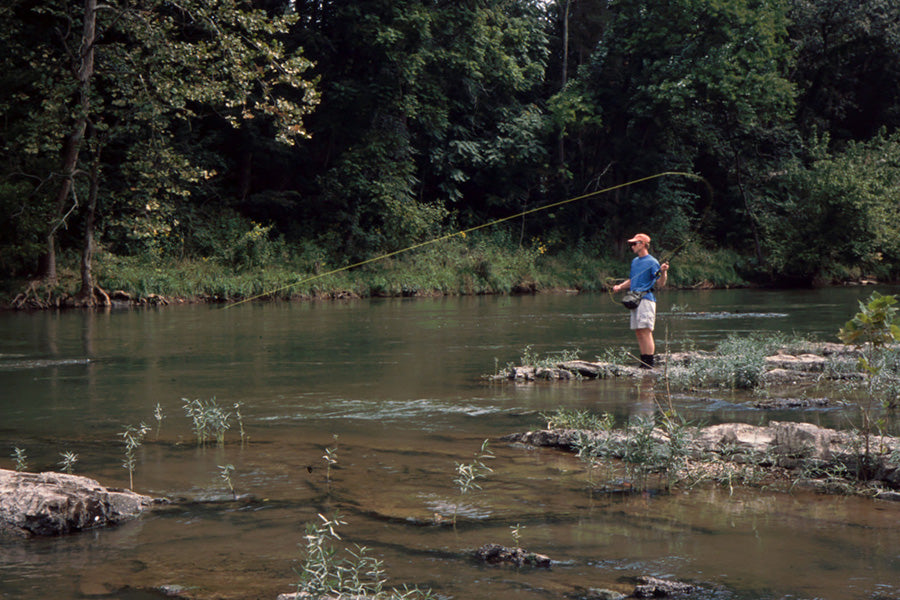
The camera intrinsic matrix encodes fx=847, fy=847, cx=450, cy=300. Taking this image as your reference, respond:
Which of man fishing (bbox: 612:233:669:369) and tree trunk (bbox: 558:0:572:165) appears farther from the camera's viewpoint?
tree trunk (bbox: 558:0:572:165)

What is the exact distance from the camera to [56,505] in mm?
4527

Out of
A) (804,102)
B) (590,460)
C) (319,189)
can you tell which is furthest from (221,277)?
(804,102)

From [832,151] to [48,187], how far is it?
3499 centimetres

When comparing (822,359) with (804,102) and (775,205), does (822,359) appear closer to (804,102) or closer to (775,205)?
(775,205)

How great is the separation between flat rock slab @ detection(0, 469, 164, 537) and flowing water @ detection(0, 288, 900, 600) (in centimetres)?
12

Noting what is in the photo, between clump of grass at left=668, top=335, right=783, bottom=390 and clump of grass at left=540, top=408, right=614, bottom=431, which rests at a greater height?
clump of grass at left=668, top=335, right=783, bottom=390

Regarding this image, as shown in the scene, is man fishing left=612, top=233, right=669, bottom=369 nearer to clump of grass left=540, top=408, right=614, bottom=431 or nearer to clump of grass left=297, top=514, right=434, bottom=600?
clump of grass left=540, top=408, right=614, bottom=431

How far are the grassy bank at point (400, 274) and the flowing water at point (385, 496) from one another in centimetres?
1234

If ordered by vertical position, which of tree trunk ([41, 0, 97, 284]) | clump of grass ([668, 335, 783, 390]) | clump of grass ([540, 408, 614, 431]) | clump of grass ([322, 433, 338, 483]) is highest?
tree trunk ([41, 0, 97, 284])

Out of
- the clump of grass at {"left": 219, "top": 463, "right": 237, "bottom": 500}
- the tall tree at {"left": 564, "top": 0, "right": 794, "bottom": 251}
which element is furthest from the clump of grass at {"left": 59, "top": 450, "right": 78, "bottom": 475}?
the tall tree at {"left": 564, "top": 0, "right": 794, "bottom": 251}

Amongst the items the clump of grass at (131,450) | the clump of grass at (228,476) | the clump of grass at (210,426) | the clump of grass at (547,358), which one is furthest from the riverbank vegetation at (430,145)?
the clump of grass at (228,476)

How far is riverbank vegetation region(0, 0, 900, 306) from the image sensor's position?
23547 millimetres

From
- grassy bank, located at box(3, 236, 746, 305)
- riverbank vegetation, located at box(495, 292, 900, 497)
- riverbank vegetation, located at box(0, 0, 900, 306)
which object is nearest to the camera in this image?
riverbank vegetation, located at box(495, 292, 900, 497)

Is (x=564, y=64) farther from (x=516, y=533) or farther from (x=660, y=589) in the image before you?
(x=660, y=589)
